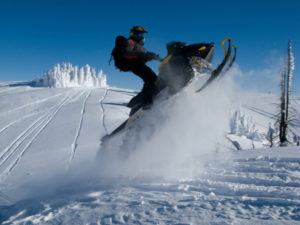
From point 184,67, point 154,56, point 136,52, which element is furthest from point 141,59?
point 184,67

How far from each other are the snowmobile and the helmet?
64cm

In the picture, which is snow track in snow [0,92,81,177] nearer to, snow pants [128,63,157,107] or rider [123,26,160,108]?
snow pants [128,63,157,107]

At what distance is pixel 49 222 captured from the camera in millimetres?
2051

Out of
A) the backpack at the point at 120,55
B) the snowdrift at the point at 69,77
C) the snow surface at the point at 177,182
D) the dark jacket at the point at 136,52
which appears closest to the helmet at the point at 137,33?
the dark jacket at the point at 136,52

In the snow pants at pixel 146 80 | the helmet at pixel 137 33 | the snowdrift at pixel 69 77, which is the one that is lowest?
→ the snow pants at pixel 146 80

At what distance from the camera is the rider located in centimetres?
446

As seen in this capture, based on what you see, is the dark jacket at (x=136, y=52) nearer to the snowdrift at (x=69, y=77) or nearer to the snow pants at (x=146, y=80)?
the snow pants at (x=146, y=80)

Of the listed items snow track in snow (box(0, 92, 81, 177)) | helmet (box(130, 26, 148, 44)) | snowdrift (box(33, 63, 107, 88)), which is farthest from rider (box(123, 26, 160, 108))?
snowdrift (box(33, 63, 107, 88))

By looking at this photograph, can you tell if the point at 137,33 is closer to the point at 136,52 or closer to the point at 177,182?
the point at 136,52

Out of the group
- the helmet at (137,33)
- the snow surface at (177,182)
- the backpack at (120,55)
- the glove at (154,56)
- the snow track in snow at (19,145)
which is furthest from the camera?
the snow track in snow at (19,145)

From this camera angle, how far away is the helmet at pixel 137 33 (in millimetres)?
4566

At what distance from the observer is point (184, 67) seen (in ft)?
14.9

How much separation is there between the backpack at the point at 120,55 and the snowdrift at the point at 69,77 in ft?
250

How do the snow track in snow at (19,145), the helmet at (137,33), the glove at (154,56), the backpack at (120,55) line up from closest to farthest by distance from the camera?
the backpack at (120,55) < the helmet at (137,33) < the glove at (154,56) < the snow track in snow at (19,145)
